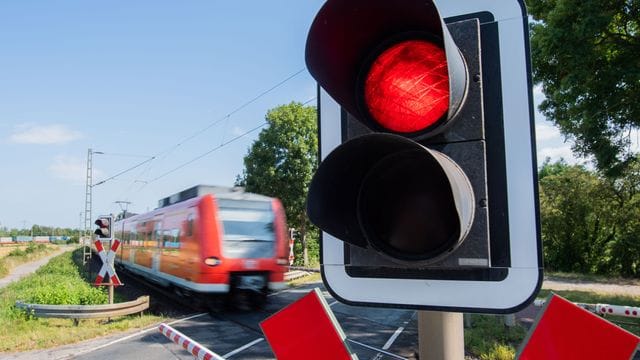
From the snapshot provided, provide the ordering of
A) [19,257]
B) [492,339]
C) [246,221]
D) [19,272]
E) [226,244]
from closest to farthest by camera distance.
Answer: [492,339] → [226,244] → [246,221] → [19,272] → [19,257]

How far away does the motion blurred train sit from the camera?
1196 cm

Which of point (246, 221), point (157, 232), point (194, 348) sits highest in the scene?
point (246, 221)

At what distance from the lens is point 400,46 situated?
50.3 inches

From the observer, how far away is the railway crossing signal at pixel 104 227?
1302 centimetres

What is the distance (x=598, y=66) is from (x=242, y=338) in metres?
9.33

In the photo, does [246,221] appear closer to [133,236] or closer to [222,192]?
[222,192]

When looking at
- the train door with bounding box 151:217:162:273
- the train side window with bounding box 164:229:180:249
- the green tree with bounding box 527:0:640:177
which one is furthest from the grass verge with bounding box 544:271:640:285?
the train door with bounding box 151:217:162:273

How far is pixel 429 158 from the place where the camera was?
113 centimetres

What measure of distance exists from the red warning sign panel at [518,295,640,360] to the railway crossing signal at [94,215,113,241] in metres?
13.5

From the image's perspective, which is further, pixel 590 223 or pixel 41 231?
pixel 41 231

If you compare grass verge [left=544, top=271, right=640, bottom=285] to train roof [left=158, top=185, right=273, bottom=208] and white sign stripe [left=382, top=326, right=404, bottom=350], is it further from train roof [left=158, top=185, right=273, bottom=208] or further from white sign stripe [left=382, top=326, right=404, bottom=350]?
train roof [left=158, top=185, right=273, bottom=208]

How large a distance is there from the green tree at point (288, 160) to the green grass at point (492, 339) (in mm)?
19546

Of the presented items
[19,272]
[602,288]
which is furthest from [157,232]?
[19,272]

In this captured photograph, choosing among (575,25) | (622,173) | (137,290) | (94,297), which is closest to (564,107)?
(622,173)
